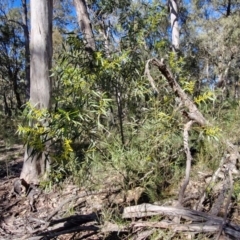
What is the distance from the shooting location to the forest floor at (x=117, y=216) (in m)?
2.17

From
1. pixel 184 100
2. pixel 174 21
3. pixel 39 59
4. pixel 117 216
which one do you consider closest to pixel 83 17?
pixel 39 59

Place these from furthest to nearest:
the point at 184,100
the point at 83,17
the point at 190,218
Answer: the point at 83,17, the point at 184,100, the point at 190,218

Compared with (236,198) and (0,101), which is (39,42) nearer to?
(236,198)

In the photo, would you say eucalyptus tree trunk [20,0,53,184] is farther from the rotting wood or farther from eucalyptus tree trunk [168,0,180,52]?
eucalyptus tree trunk [168,0,180,52]

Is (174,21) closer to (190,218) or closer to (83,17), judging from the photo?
(83,17)

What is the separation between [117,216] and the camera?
8.05ft

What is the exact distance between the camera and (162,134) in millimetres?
2748

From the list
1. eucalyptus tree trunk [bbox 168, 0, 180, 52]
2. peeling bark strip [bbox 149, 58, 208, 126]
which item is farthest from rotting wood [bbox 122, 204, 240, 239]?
eucalyptus tree trunk [bbox 168, 0, 180, 52]

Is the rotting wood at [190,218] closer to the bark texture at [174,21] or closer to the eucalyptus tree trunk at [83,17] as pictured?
the eucalyptus tree trunk at [83,17]

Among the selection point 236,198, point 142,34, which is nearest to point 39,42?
Answer: point 142,34

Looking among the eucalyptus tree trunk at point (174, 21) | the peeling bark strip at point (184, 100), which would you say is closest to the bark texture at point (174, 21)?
the eucalyptus tree trunk at point (174, 21)

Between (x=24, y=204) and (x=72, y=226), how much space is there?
48.9 inches

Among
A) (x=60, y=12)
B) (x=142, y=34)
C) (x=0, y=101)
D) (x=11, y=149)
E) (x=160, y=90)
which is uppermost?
(x=60, y=12)

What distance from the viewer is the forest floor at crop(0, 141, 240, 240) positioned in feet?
7.11
